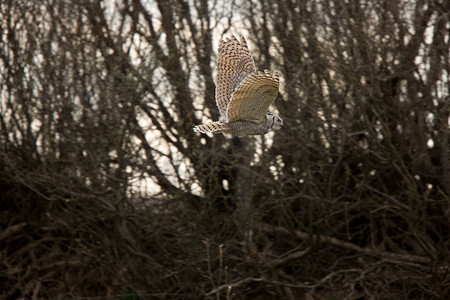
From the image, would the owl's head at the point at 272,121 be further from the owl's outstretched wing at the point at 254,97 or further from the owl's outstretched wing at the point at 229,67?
the owl's outstretched wing at the point at 229,67

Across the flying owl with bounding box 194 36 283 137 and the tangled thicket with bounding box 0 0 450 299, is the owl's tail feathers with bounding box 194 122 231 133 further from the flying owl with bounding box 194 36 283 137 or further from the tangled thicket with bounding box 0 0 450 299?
the tangled thicket with bounding box 0 0 450 299

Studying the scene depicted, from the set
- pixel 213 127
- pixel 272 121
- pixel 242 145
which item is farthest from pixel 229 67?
pixel 242 145

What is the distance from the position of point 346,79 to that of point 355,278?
239 centimetres

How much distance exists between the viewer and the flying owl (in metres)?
3.93

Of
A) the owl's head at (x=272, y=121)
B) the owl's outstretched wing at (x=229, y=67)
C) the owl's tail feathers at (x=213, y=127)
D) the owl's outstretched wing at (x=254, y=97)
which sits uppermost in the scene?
the owl's outstretched wing at (x=229, y=67)

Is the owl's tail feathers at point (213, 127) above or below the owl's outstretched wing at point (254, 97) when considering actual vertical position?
below

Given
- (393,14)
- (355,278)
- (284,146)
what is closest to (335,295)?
(355,278)

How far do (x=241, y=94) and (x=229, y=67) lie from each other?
0.68 metres

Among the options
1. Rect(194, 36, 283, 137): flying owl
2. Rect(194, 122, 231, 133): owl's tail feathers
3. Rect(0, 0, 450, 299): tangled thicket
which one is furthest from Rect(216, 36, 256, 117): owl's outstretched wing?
Rect(0, 0, 450, 299): tangled thicket

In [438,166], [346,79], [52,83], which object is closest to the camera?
[346,79]

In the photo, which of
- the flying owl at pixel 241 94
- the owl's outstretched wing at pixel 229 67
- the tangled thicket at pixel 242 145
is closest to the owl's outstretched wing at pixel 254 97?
the flying owl at pixel 241 94

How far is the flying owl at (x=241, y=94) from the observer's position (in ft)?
12.9

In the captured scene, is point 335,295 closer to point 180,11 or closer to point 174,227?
point 174,227

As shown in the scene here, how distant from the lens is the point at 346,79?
22.9 ft
